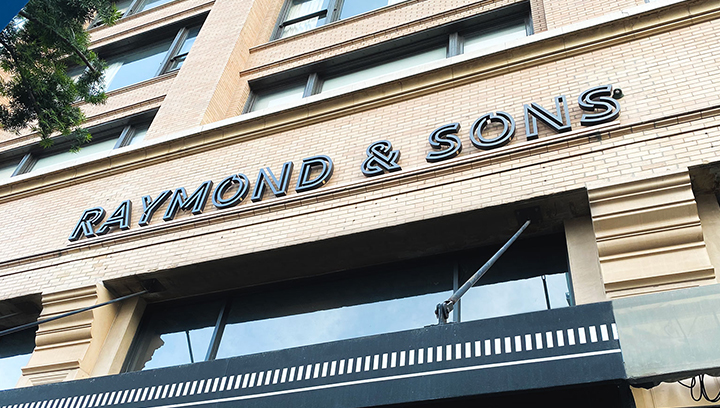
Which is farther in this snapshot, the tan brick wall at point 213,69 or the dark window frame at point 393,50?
the tan brick wall at point 213,69

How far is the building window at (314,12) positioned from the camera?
14.1 metres

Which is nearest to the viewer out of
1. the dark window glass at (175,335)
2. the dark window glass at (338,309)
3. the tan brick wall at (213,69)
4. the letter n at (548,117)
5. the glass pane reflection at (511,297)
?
the glass pane reflection at (511,297)

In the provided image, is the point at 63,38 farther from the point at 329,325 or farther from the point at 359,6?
the point at 359,6

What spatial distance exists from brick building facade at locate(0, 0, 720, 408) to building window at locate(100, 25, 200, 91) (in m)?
3.71

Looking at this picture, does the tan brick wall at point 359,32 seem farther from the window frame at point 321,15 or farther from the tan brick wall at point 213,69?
the window frame at point 321,15

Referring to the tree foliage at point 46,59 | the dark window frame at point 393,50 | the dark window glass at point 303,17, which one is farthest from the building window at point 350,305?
the dark window glass at point 303,17

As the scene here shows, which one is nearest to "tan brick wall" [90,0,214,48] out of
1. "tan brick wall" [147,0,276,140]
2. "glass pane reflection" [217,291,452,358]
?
"tan brick wall" [147,0,276,140]

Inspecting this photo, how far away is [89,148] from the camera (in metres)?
14.3

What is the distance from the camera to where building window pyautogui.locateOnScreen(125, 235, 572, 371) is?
6.98m

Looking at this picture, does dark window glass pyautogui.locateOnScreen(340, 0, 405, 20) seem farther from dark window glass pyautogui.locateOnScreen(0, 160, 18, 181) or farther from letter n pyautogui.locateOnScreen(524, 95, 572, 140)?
dark window glass pyautogui.locateOnScreen(0, 160, 18, 181)

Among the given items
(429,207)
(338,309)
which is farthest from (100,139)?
(429,207)

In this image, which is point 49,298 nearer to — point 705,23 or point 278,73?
point 278,73

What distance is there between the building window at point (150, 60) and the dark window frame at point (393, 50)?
141 inches

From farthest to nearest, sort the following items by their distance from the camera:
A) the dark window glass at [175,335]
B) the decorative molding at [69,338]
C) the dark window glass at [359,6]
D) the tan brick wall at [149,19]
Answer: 1. the tan brick wall at [149,19]
2. the dark window glass at [359,6]
3. the dark window glass at [175,335]
4. the decorative molding at [69,338]
